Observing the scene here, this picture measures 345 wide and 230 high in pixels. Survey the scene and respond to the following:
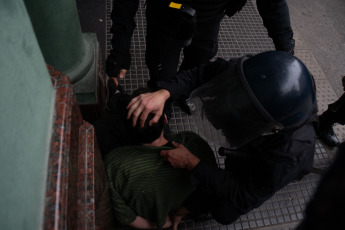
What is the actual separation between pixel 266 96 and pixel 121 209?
1.20 m

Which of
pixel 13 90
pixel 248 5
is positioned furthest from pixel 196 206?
pixel 248 5

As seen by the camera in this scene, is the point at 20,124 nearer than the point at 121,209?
Yes

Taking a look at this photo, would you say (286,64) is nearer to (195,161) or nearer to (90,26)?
(195,161)

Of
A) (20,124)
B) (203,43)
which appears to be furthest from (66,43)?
(20,124)

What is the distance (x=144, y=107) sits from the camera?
4.95 feet

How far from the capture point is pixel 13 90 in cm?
72

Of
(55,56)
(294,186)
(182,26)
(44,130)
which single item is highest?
(44,130)

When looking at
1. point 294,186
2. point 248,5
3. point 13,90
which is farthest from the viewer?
point 248,5

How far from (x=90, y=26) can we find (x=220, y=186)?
10.4ft

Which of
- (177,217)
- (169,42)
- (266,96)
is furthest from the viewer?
(169,42)

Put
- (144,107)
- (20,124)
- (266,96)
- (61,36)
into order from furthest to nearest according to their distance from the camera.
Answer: (61,36), (144,107), (266,96), (20,124)

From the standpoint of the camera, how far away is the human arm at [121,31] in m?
2.02

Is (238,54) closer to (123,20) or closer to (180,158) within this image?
(123,20)

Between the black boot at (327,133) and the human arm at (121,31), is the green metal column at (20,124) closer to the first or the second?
the human arm at (121,31)
